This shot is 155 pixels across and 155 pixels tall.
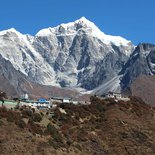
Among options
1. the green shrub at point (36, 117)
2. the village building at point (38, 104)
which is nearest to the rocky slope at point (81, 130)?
the green shrub at point (36, 117)

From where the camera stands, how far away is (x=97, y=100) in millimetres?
138875

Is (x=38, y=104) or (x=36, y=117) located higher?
(x=38, y=104)

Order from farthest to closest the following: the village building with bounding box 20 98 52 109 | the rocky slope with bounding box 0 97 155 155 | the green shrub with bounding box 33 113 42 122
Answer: the village building with bounding box 20 98 52 109
the green shrub with bounding box 33 113 42 122
the rocky slope with bounding box 0 97 155 155

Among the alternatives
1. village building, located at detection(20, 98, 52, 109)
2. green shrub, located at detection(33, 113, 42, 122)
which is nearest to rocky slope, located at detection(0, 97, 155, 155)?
green shrub, located at detection(33, 113, 42, 122)

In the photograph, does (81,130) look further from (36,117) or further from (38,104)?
(38,104)

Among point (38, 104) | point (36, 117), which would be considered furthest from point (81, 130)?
point (38, 104)

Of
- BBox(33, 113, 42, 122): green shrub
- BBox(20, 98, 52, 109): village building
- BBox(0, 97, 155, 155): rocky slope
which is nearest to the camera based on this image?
BBox(0, 97, 155, 155): rocky slope

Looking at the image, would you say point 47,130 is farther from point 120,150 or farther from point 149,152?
point 149,152

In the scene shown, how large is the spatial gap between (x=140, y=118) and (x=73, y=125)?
2012 centimetres

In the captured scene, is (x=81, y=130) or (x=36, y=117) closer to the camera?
(x=36, y=117)

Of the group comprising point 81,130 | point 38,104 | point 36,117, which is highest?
point 38,104

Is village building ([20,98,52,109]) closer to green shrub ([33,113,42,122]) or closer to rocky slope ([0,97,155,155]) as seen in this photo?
rocky slope ([0,97,155,155])

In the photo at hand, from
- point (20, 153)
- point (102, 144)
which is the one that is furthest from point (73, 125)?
point (20, 153)

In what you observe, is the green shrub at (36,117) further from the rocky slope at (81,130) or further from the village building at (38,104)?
the village building at (38,104)
